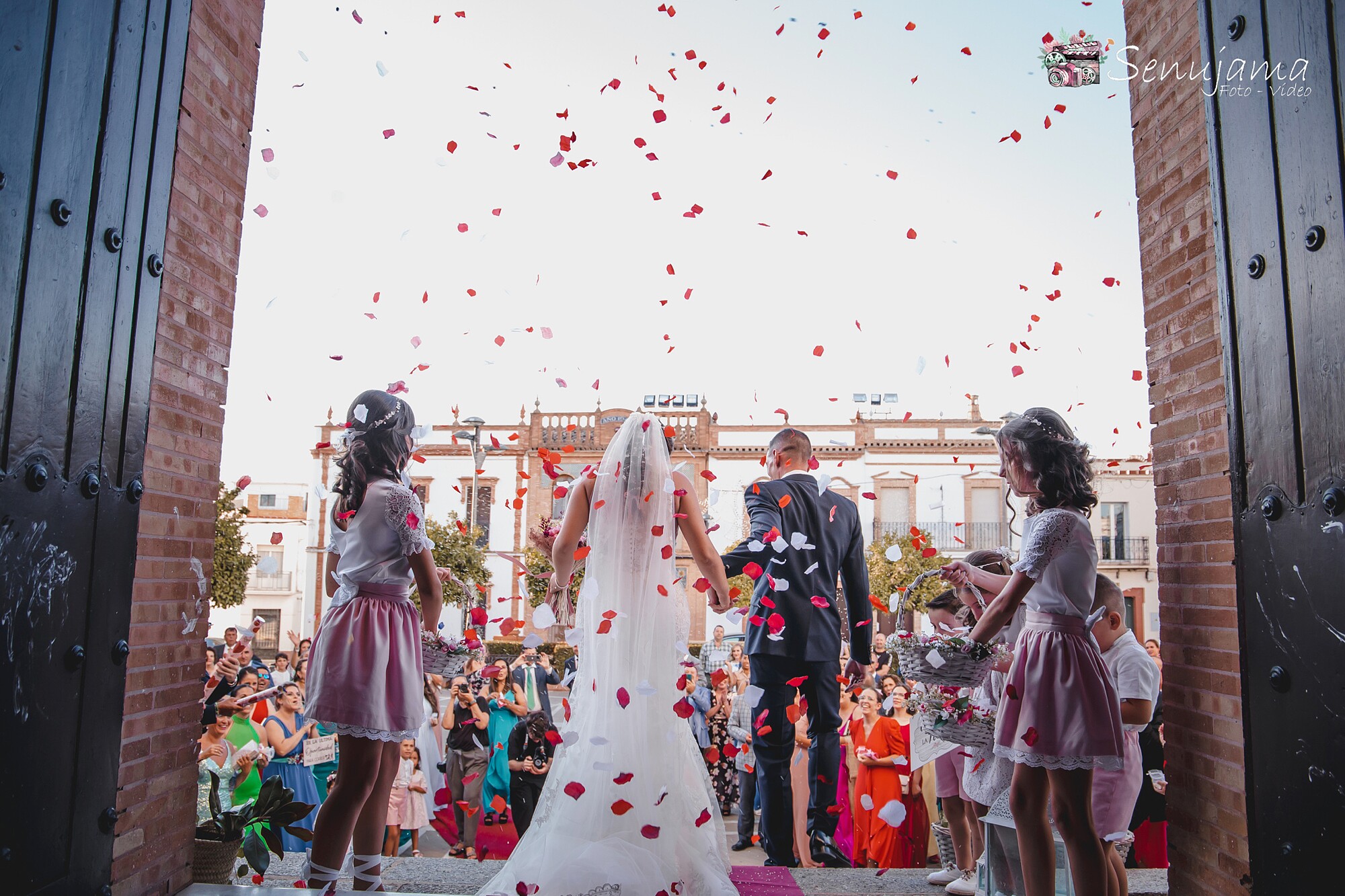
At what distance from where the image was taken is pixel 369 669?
3.07 m

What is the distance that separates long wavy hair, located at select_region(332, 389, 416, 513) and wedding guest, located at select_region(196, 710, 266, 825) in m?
2.67

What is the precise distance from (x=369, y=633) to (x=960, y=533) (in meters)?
26.8

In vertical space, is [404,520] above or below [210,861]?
above

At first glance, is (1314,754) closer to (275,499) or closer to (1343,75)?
(1343,75)

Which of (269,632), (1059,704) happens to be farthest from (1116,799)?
(269,632)

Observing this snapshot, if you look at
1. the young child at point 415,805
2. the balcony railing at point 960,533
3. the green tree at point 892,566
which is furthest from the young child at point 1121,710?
the balcony railing at point 960,533

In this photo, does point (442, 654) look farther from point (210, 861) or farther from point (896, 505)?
point (896, 505)

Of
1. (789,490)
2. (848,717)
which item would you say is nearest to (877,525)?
(848,717)

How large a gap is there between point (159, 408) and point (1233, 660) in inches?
138

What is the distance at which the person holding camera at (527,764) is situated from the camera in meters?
6.18

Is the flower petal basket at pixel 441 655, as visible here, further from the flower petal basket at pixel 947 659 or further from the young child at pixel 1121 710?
the young child at pixel 1121 710

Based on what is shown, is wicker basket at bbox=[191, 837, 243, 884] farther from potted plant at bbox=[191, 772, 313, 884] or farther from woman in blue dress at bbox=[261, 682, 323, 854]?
woman in blue dress at bbox=[261, 682, 323, 854]

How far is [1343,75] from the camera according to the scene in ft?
6.92

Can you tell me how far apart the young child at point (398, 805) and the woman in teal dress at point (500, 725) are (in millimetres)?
540
